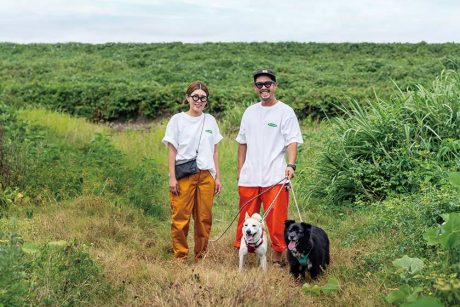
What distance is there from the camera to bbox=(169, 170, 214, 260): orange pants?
6.39 meters

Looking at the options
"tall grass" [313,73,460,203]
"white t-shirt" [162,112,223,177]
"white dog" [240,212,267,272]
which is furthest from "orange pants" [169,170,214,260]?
"tall grass" [313,73,460,203]

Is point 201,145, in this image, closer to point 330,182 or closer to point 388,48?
point 330,182

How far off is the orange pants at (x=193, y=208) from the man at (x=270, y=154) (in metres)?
0.38

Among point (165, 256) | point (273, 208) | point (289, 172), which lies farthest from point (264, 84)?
point (165, 256)

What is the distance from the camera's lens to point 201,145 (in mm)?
6332

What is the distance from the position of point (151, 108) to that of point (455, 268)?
16654 millimetres

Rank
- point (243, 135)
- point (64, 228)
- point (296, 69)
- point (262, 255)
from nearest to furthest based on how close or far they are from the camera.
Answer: point (262, 255) < point (243, 135) < point (64, 228) < point (296, 69)

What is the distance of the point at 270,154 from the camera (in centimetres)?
625

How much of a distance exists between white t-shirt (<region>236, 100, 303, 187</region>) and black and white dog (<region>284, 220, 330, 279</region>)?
0.70 m

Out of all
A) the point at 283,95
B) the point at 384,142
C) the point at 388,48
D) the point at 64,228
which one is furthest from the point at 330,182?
the point at 388,48

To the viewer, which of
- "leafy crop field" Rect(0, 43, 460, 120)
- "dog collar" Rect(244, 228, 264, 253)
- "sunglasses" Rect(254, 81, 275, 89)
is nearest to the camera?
"dog collar" Rect(244, 228, 264, 253)

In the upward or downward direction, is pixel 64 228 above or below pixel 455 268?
below

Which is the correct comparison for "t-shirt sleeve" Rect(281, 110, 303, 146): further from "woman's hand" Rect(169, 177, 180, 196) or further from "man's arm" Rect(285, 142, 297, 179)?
"woman's hand" Rect(169, 177, 180, 196)

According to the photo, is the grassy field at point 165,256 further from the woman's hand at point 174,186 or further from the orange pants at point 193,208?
the woman's hand at point 174,186
